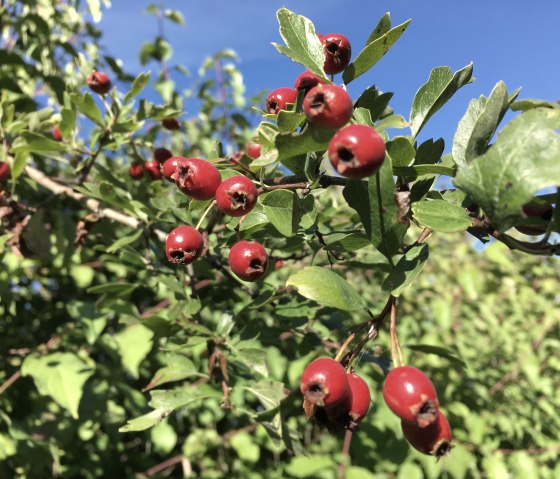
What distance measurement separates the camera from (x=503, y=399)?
10.4 ft

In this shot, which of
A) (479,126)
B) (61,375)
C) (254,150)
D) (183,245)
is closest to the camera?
(479,126)

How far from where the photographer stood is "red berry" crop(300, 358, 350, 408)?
0.66 m

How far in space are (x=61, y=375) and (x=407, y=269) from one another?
4.87 feet

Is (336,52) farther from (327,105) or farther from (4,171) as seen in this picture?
(4,171)

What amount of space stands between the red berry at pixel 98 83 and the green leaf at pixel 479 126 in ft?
4.68

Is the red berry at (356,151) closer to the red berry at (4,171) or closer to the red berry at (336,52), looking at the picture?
the red berry at (336,52)

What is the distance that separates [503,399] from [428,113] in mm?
2900

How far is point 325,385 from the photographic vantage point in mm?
661

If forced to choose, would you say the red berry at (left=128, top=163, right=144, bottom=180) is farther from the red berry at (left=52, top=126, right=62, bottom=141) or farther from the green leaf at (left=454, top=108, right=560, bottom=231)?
the green leaf at (left=454, top=108, right=560, bottom=231)

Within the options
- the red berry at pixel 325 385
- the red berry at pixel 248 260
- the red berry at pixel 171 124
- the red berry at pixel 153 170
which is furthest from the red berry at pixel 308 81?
the red berry at pixel 171 124

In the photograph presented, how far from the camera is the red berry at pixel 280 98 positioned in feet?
2.94

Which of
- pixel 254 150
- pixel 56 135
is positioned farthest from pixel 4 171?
pixel 254 150

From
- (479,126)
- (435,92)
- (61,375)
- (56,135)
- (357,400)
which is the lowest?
(61,375)

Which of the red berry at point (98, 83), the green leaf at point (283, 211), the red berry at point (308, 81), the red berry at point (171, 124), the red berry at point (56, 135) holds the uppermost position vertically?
the red berry at point (98, 83)
